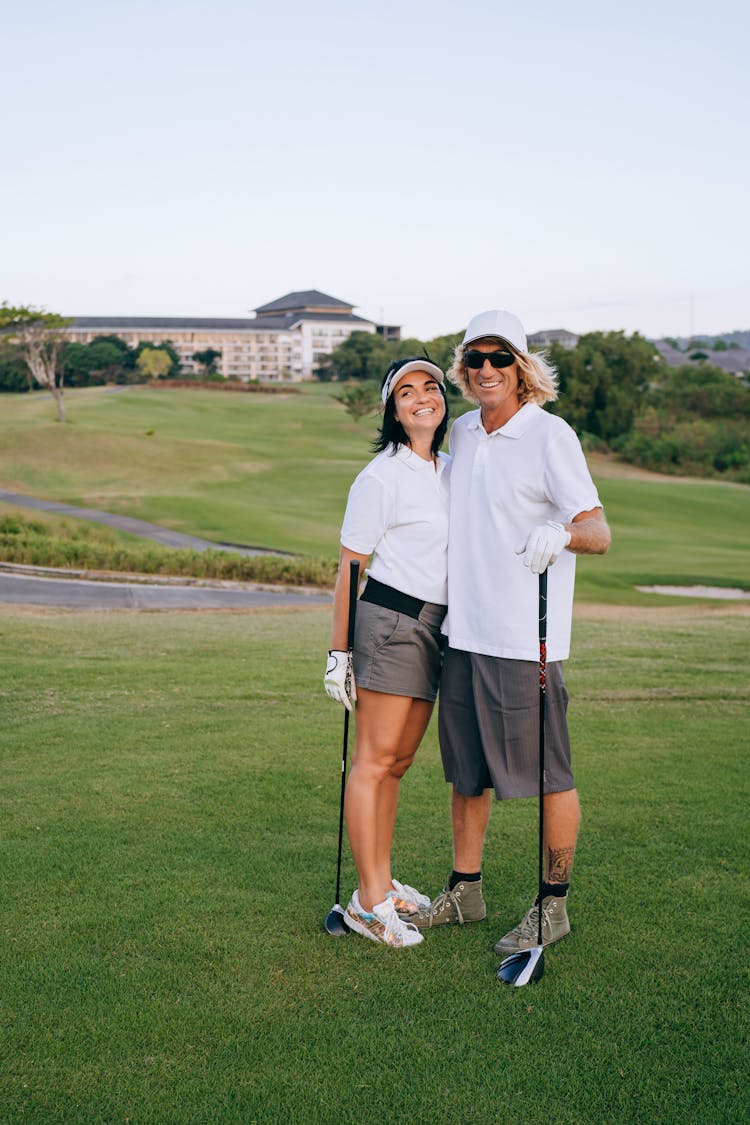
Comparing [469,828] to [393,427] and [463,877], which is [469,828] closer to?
[463,877]

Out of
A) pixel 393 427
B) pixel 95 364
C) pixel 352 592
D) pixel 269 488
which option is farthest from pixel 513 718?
pixel 95 364

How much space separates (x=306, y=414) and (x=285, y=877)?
2898 inches

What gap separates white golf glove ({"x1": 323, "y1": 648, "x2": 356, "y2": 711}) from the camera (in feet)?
14.5

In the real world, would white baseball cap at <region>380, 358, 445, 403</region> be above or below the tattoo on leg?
above

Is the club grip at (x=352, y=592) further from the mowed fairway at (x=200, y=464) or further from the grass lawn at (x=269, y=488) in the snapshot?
the mowed fairway at (x=200, y=464)

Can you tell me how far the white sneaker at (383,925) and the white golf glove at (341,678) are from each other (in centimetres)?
78

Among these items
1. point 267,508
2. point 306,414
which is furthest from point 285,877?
point 306,414

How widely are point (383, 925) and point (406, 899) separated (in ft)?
0.82

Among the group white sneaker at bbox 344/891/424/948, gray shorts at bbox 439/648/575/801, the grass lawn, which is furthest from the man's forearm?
the grass lawn

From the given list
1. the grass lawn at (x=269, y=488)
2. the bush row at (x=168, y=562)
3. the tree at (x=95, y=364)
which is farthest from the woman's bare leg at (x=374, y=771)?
the tree at (x=95, y=364)

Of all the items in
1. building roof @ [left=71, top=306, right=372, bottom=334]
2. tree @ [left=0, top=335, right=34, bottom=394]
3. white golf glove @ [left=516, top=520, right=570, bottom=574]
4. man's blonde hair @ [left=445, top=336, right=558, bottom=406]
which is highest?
building roof @ [left=71, top=306, right=372, bottom=334]

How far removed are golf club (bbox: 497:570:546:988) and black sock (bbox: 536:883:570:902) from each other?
4cm

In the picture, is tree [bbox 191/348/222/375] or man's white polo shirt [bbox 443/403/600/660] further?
tree [bbox 191/348/222/375]

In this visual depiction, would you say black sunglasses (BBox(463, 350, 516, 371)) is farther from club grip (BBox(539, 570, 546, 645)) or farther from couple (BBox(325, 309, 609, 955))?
club grip (BBox(539, 570, 546, 645))
